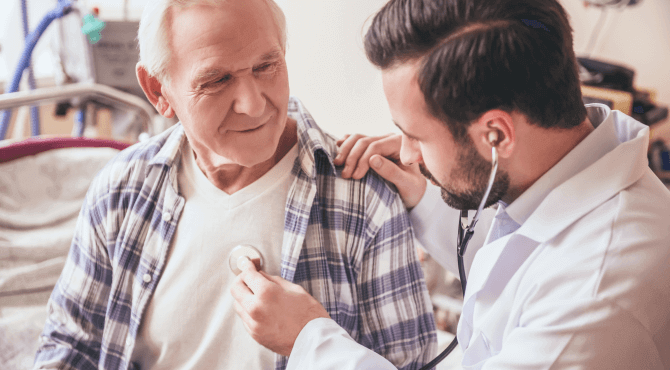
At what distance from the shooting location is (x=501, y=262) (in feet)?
3.08

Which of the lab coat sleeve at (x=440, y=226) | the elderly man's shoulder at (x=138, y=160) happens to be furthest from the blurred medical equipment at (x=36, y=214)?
the lab coat sleeve at (x=440, y=226)

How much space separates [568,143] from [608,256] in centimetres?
23

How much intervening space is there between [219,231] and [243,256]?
0.29ft

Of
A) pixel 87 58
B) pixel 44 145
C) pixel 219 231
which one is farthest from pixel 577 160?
pixel 87 58

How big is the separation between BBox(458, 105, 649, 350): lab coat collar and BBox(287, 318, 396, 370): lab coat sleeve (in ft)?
0.76

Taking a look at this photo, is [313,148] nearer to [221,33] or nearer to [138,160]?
[221,33]

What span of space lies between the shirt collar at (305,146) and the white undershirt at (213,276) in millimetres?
57

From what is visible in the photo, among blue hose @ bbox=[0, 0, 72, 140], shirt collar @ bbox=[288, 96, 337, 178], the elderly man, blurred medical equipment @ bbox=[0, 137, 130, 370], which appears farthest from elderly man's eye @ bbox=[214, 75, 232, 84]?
blue hose @ bbox=[0, 0, 72, 140]

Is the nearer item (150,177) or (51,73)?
(150,177)

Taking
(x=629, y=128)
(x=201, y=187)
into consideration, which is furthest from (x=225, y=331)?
(x=629, y=128)

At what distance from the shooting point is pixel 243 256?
112 centimetres

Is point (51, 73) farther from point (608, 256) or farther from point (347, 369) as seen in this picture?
point (608, 256)

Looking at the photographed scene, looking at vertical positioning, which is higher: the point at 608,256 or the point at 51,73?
the point at 608,256

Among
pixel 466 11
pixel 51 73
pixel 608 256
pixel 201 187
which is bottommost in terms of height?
pixel 51 73
